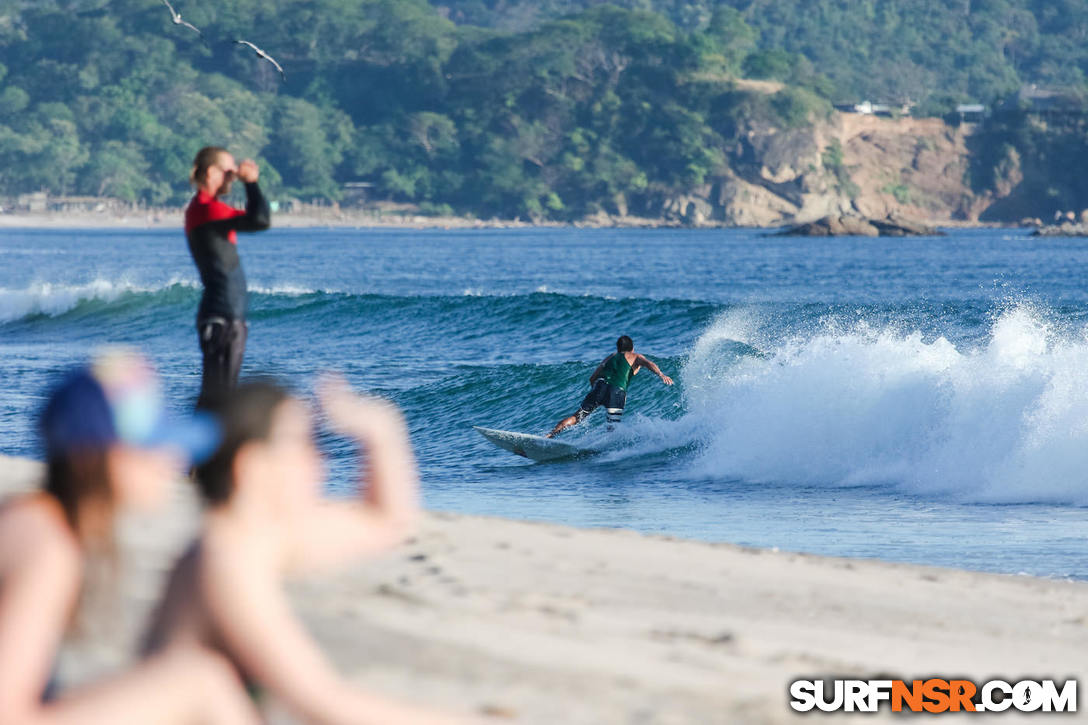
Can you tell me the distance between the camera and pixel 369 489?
3.29m

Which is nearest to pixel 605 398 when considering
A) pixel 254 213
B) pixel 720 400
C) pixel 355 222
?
pixel 720 400

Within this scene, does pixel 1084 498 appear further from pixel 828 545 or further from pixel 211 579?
pixel 211 579

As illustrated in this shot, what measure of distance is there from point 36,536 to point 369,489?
84cm

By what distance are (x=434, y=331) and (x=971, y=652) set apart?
78.5 ft

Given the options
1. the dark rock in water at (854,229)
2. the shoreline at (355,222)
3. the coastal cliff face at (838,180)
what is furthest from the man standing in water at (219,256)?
the coastal cliff face at (838,180)

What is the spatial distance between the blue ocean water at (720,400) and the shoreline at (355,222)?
104166 millimetres

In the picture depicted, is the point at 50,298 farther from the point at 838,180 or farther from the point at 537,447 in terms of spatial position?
the point at 838,180

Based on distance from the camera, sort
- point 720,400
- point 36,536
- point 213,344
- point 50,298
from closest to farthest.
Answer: point 36,536 → point 213,344 → point 720,400 → point 50,298

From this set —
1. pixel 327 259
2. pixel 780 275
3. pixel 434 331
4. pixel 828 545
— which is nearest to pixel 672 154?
pixel 327 259

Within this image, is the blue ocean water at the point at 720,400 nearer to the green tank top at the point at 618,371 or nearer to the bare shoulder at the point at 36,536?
the green tank top at the point at 618,371

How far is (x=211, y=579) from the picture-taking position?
2645 mm

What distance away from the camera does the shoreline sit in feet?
465

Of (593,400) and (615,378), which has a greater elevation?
(615,378)

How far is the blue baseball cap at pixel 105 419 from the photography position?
2.68 meters
